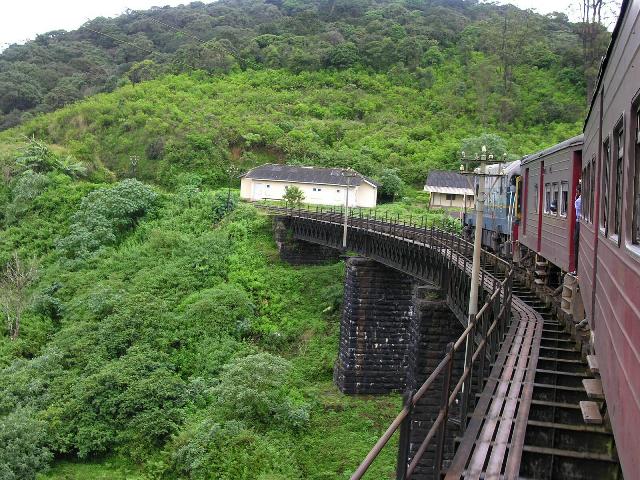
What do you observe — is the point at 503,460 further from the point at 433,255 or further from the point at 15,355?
the point at 15,355

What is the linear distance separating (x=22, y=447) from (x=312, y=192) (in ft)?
102

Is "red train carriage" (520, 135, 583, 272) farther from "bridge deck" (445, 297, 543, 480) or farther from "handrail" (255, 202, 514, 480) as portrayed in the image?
"bridge deck" (445, 297, 543, 480)

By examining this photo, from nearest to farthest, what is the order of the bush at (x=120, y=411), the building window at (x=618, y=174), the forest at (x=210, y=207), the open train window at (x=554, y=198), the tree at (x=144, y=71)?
the building window at (x=618, y=174) < the open train window at (x=554, y=198) < the bush at (x=120, y=411) < the forest at (x=210, y=207) < the tree at (x=144, y=71)

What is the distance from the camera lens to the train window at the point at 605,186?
5.63 meters

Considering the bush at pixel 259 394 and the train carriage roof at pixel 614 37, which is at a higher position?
the train carriage roof at pixel 614 37

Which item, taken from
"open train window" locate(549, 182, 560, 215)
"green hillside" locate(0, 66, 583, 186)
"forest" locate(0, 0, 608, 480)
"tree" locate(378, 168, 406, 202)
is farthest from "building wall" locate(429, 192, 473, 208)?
"open train window" locate(549, 182, 560, 215)

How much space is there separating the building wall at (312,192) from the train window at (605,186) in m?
39.7

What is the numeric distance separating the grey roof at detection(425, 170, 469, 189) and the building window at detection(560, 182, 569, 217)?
34.0m

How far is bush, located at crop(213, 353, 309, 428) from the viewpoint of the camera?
19156 mm

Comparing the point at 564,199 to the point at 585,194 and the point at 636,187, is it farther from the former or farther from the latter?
the point at 636,187

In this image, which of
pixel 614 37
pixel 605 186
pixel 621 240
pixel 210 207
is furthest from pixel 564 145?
pixel 210 207

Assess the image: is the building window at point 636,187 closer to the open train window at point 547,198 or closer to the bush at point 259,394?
the open train window at point 547,198

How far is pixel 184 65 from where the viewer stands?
74562 millimetres

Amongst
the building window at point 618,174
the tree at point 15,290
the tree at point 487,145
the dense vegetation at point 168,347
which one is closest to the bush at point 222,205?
the dense vegetation at point 168,347
